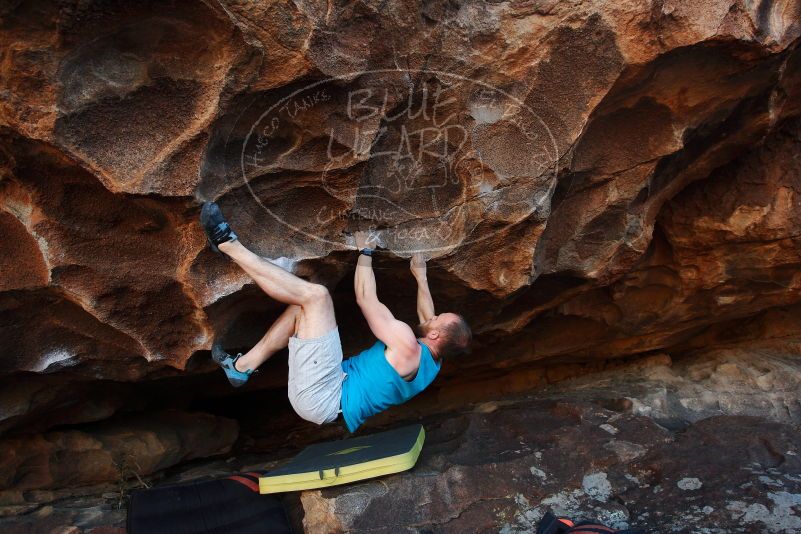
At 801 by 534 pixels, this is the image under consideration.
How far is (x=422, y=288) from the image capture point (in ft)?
9.07

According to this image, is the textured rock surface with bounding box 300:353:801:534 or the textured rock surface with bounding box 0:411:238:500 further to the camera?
the textured rock surface with bounding box 0:411:238:500

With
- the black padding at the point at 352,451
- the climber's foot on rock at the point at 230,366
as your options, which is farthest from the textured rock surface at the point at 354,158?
the black padding at the point at 352,451

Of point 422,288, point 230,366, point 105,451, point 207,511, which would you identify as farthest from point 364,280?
point 105,451

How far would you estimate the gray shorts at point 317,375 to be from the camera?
253cm

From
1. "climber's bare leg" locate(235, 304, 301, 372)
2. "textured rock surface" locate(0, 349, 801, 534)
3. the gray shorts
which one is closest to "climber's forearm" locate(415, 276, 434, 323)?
the gray shorts

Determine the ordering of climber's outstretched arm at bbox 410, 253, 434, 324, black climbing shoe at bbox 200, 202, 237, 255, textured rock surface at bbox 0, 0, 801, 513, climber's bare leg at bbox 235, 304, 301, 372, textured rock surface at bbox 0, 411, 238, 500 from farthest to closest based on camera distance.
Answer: textured rock surface at bbox 0, 411, 238, 500 → climber's outstretched arm at bbox 410, 253, 434, 324 → climber's bare leg at bbox 235, 304, 301, 372 → black climbing shoe at bbox 200, 202, 237, 255 → textured rock surface at bbox 0, 0, 801, 513

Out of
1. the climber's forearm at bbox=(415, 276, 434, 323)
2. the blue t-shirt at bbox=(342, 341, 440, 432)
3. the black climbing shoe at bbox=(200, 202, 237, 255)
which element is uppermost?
the black climbing shoe at bbox=(200, 202, 237, 255)

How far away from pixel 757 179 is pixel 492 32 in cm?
155

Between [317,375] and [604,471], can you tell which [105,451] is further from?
[604,471]

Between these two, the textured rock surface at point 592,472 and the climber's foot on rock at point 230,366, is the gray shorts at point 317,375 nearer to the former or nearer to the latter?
the climber's foot on rock at point 230,366

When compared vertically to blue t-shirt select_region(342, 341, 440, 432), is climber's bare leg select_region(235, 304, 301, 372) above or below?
above

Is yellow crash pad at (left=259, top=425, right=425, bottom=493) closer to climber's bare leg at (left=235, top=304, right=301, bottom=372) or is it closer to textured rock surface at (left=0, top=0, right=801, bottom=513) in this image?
climber's bare leg at (left=235, top=304, right=301, bottom=372)

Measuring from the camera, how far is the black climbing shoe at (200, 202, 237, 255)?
2211 millimetres

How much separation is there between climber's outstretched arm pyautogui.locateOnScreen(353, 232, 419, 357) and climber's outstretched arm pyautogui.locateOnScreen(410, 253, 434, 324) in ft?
0.64
